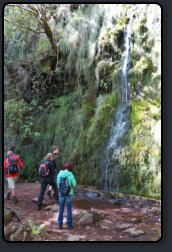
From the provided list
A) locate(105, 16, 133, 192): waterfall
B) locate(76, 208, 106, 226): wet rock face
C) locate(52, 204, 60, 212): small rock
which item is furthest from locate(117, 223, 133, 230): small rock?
locate(105, 16, 133, 192): waterfall

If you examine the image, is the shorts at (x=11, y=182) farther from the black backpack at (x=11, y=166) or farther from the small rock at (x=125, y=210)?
the small rock at (x=125, y=210)

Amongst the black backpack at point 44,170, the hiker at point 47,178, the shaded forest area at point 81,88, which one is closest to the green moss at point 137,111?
the shaded forest area at point 81,88

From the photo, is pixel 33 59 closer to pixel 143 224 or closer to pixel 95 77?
pixel 95 77

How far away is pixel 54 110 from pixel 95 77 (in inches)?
50.5

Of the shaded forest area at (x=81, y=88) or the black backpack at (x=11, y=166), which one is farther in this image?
the shaded forest area at (x=81, y=88)

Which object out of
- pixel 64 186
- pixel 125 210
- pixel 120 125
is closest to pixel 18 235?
pixel 64 186

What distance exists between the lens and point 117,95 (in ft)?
17.2

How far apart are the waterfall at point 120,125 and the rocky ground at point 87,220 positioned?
87 centimetres

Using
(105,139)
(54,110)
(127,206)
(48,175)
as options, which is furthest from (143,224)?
(54,110)

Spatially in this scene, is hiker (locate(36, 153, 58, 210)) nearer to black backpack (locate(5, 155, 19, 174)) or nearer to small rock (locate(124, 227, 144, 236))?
black backpack (locate(5, 155, 19, 174))

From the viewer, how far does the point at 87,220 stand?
331cm

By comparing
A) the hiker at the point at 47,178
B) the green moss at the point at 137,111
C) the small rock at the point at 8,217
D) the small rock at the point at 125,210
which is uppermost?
Result: the green moss at the point at 137,111

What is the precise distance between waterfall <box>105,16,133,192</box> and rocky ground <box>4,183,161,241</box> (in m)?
0.87

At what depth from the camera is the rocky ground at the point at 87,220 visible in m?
2.96
